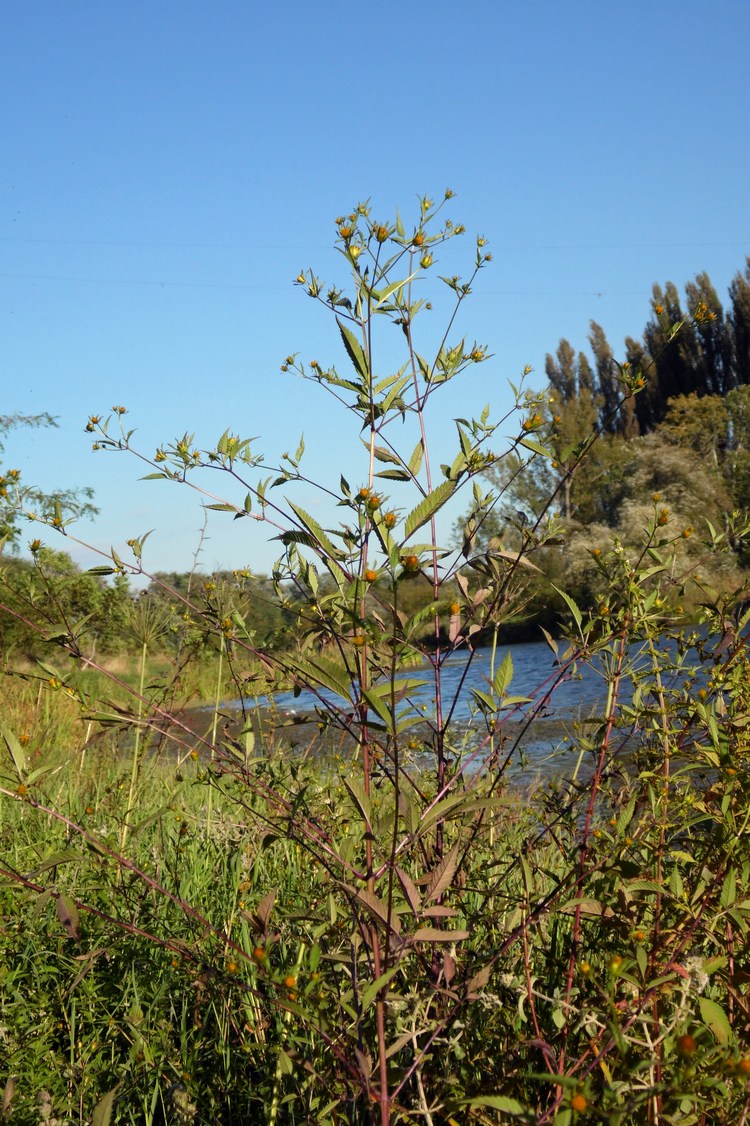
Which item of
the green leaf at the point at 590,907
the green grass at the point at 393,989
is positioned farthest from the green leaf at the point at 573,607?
the green leaf at the point at 590,907

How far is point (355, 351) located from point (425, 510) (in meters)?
0.33

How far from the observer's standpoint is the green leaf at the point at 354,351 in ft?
4.23

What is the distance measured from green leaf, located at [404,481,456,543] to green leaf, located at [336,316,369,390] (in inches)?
11.6

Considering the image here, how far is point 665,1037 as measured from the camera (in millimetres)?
1041

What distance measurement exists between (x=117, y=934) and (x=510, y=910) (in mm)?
898

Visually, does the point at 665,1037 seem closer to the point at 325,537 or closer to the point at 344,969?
the point at 344,969

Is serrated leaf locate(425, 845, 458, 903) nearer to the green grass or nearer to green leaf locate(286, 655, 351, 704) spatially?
the green grass

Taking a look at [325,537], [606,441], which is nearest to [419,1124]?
[325,537]

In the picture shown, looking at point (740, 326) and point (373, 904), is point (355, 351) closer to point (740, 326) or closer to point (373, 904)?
point (373, 904)

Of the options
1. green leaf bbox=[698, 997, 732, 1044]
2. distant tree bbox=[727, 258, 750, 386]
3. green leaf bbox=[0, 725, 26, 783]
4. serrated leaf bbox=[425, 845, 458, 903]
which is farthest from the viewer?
distant tree bbox=[727, 258, 750, 386]

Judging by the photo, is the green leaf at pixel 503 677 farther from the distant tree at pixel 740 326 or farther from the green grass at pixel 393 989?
the distant tree at pixel 740 326

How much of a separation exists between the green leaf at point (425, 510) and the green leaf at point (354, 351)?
294mm

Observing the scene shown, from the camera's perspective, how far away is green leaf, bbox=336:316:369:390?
1.29 metres

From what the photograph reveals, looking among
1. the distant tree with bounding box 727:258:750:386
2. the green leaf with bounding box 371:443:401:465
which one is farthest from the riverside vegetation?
the distant tree with bounding box 727:258:750:386
